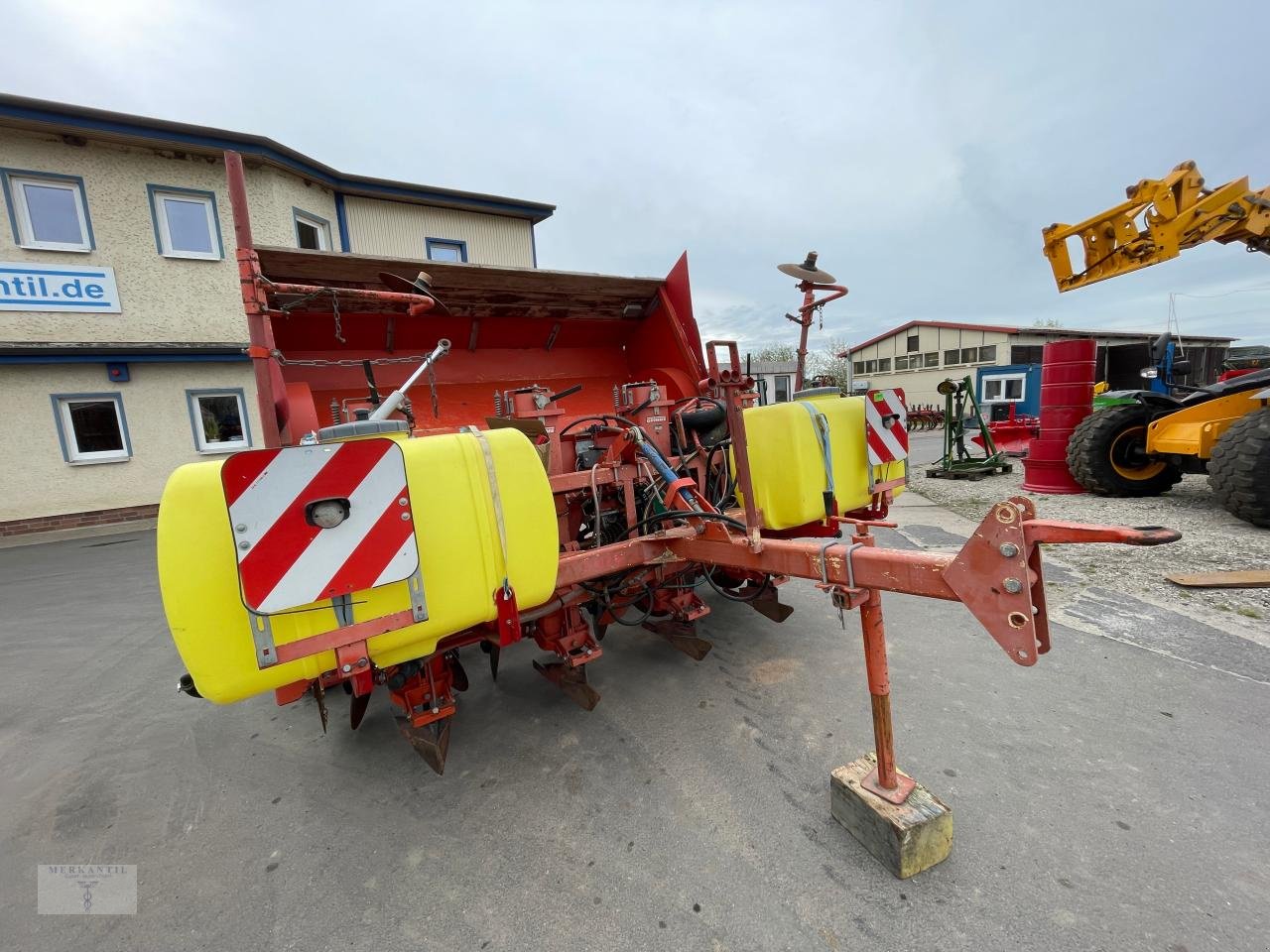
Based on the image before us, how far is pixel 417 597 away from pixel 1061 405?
8.04 m

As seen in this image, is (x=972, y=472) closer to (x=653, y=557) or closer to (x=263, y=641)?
(x=653, y=557)

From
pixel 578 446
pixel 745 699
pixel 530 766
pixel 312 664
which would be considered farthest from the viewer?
pixel 578 446

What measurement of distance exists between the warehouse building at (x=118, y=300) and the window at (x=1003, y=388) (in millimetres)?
20796

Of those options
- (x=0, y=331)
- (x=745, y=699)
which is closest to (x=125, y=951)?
(x=745, y=699)

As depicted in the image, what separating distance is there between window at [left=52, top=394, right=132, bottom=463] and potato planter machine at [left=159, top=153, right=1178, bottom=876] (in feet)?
25.7

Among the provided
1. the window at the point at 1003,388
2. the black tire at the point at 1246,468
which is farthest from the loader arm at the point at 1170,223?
the window at the point at 1003,388

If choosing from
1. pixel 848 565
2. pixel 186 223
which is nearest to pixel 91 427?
pixel 186 223

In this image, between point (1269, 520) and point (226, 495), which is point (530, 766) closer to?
point (226, 495)

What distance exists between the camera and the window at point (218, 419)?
905 cm

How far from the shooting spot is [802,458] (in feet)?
8.06

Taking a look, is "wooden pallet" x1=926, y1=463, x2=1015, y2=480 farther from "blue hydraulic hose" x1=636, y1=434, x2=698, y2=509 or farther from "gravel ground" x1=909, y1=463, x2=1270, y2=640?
"blue hydraulic hose" x1=636, y1=434, x2=698, y2=509

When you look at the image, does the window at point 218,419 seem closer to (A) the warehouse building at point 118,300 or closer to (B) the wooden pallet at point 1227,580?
(A) the warehouse building at point 118,300

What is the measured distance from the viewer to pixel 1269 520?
179 inches

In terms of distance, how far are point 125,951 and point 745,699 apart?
7.80 ft
